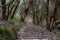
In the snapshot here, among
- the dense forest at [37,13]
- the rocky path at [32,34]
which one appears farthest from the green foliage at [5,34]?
the dense forest at [37,13]

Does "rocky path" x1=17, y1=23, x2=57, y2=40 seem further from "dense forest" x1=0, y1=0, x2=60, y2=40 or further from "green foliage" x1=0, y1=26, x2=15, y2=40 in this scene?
"green foliage" x1=0, y1=26, x2=15, y2=40

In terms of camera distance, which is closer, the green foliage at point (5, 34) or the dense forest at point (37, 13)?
the green foliage at point (5, 34)

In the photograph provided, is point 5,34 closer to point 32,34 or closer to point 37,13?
point 32,34

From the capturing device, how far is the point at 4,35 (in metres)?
5.65

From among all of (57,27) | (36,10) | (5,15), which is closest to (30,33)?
(5,15)

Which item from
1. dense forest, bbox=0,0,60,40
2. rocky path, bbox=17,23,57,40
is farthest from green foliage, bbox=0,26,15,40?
dense forest, bbox=0,0,60,40

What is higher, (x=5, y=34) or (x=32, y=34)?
(x=5, y=34)

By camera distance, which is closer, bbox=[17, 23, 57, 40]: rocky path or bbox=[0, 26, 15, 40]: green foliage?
bbox=[0, 26, 15, 40]: green foliage

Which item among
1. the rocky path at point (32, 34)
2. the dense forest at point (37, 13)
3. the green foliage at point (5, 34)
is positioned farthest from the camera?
the dense forest at point (37, 13)

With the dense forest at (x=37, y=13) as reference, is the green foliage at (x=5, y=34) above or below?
above

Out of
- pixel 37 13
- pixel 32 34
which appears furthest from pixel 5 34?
pixel 37 13

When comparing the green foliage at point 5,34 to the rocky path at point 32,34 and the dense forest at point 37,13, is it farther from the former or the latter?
the dense forest at point 37,13

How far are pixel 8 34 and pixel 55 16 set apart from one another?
739cm

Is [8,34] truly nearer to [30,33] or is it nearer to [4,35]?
[4,35]
